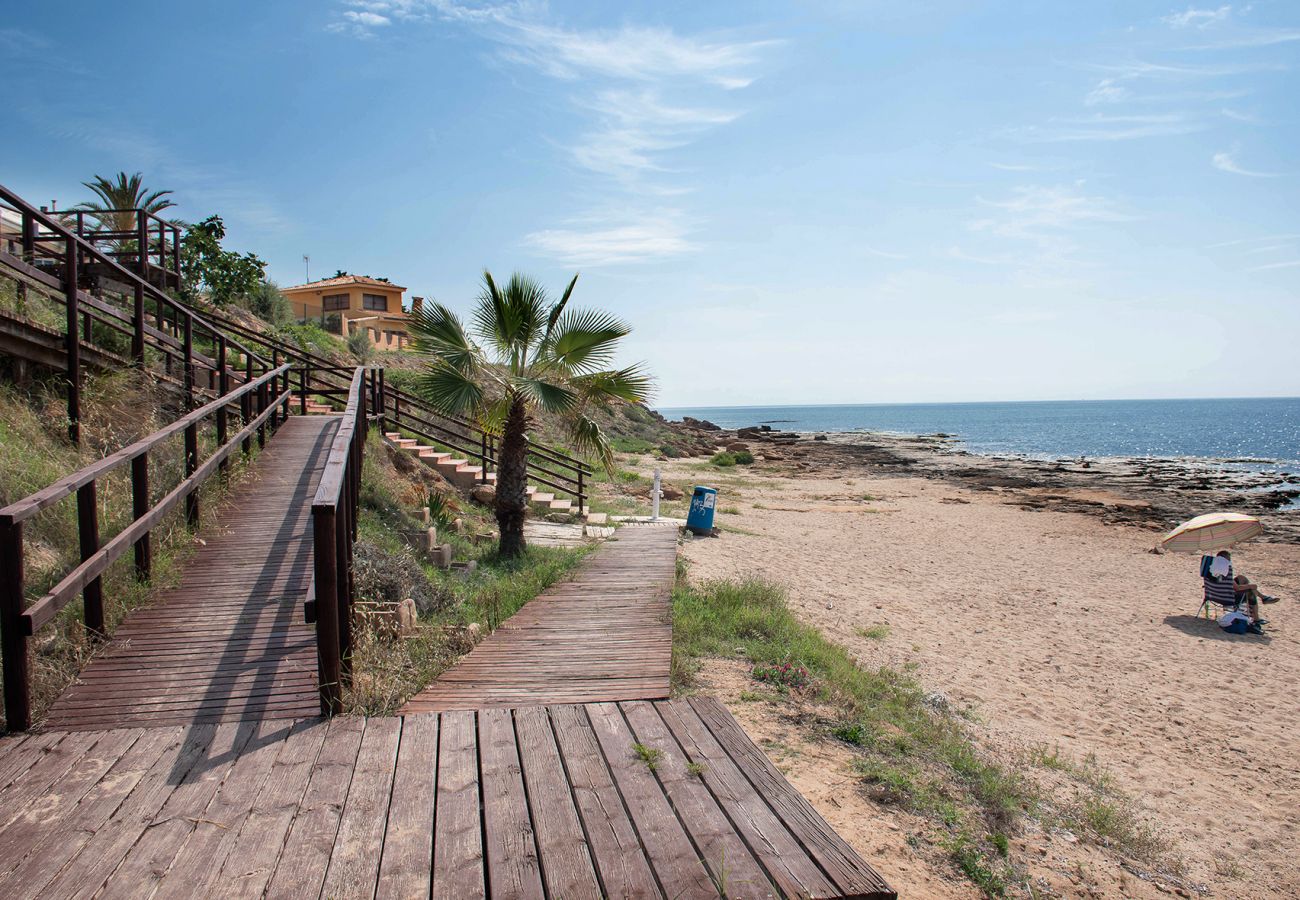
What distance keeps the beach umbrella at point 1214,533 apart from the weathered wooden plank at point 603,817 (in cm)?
1427

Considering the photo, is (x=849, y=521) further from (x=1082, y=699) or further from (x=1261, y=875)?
(x=1261, y=875)

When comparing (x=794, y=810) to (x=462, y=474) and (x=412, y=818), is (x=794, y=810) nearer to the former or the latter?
(x=412, y=818)

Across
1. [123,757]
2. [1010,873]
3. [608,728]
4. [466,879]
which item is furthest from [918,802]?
[123,757]

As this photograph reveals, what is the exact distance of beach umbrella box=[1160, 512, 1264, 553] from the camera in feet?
44.2

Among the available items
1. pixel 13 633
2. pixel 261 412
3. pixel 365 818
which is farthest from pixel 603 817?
pixel 261 412

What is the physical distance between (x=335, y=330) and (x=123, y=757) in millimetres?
36140

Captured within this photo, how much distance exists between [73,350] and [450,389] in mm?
4157

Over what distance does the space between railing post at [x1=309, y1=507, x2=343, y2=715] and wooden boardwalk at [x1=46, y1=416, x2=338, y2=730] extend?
132mm

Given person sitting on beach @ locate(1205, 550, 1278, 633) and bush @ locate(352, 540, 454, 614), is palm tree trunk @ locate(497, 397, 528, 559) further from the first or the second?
person sitting on beach @ locate(1205, 550, 1278, 633)

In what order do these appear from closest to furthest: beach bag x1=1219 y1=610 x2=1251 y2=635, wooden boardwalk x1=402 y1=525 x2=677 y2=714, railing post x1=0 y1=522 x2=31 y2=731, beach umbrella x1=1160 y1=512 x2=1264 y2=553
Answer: railing post x1=0 y1=522 x2=31 y2=731, wooden boardwalk x1=402 y1=525 x2=677 y2=714, beach bag x1=1219 y1=610 x2=1251 y2=635, beach umbrella x1=1160 y1=512 x2=1264 y2=553

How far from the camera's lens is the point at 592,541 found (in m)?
11.2

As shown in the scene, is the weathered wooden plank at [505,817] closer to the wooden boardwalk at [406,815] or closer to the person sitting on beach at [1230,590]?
the wooden boardwalk at [406,815]

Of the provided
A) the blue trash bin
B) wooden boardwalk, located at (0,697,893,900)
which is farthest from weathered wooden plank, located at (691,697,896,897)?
the blue trash bin

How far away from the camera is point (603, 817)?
2930 millimetres
